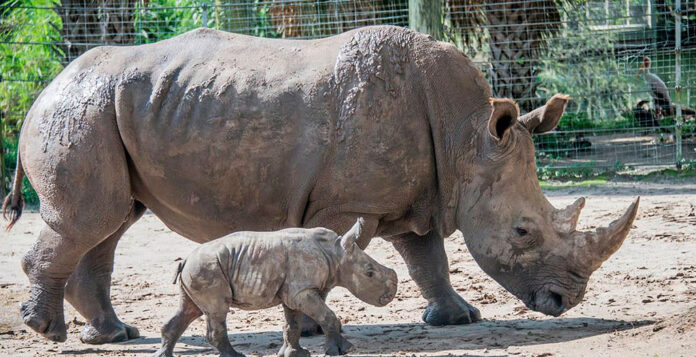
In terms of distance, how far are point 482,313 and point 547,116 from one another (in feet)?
4.78

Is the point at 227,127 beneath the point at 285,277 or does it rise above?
above

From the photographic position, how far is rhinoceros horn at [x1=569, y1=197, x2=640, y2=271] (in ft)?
18.3

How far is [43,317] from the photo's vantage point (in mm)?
6133

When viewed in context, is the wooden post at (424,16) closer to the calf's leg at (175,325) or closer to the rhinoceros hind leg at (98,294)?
the rhinoceros hind leg at (98,294)

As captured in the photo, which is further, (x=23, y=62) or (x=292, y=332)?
(x=23, y=62)

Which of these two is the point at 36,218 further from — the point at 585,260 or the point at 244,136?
the point at 585,260

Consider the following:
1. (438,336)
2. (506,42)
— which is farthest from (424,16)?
(438,336)

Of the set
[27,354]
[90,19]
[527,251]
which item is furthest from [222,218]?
[90,19]

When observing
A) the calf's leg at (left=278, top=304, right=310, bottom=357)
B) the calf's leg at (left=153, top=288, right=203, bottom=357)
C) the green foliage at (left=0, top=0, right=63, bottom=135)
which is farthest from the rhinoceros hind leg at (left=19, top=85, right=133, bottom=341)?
the green foliage at (left=0, top=0, right=63, bottom=135)

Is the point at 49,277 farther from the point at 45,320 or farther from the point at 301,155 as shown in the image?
the point at 301,155

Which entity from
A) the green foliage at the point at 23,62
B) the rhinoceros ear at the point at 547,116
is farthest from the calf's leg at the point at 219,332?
the green foliage at the point at 23,62

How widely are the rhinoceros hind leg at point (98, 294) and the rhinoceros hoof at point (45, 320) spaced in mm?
237

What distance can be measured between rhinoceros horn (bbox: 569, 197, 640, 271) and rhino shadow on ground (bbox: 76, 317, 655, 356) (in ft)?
1.34

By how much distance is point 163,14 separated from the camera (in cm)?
2006
